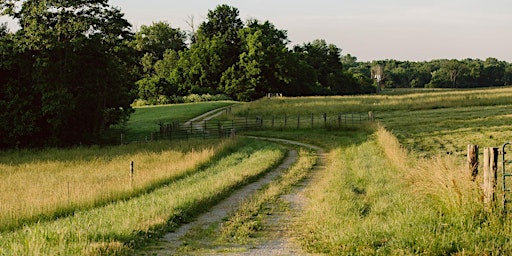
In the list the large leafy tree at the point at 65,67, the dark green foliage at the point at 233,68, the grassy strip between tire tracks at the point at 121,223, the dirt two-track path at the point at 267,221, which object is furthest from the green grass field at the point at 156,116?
the dirt two-track path at the point at 267,221

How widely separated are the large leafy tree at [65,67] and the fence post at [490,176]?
28828 mm

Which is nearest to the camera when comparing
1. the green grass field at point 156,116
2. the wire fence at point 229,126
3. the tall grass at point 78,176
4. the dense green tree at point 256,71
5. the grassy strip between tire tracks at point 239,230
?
the grassy strip between tire tracks at point 239,230

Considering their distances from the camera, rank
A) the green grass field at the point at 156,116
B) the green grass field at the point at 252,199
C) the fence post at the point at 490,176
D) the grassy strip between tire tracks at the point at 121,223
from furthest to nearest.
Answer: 1. the green grass field at the point at 156,116
2. the fence post at the point at 490,176
3. the green grass field at the point at 252,199
4. the grassy strip between tire tracks at the point at 121,223

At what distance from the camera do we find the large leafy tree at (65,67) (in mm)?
35250

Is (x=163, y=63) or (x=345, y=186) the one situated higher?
(x=163, y=63)

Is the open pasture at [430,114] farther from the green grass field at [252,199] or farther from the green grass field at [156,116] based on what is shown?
the green grass field at [156,116]

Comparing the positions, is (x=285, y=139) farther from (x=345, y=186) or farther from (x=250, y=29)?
(x=250, y=29)

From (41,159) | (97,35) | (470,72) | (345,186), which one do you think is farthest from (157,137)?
(470,72)

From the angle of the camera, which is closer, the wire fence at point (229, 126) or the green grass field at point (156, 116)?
the wire fence at point (229, 126)

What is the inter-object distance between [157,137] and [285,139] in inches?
444

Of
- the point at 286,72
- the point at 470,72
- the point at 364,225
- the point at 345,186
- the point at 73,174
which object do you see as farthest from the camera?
the point at 470,72

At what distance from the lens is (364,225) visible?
10.8 meters

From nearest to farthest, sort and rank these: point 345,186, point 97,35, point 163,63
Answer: point 345,186 → point 97,35 → point 163,63

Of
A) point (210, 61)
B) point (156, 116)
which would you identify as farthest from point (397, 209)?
point (210, 61)
